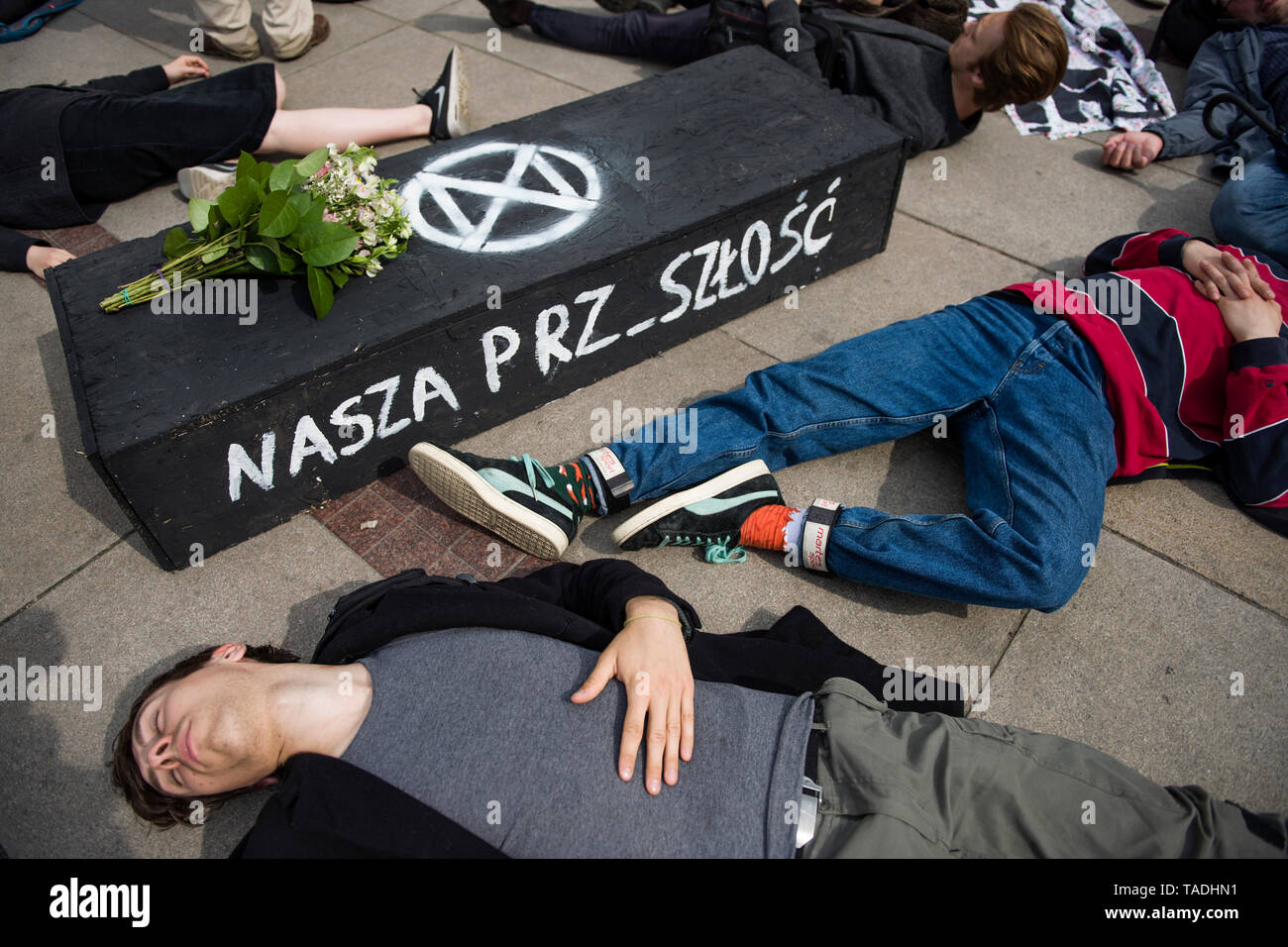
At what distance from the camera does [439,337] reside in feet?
7.81

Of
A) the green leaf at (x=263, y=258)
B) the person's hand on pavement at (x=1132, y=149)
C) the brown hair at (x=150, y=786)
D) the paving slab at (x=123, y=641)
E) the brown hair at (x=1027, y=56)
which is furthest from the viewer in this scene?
the person's hand on pavement at (x=1132, y=149)

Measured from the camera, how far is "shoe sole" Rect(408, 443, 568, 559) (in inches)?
88.7

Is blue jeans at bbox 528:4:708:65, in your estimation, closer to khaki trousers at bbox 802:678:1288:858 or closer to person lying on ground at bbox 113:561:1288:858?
person lying on ground at bbox 113:561:1288:858

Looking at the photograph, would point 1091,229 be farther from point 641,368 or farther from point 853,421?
point 641,368

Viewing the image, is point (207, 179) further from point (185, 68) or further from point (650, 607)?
point (650, 607)

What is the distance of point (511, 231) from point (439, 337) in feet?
1.70

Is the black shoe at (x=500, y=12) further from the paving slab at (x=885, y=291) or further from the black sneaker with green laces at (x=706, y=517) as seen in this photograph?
the black sneaker with green laces at (x=706, y=517)

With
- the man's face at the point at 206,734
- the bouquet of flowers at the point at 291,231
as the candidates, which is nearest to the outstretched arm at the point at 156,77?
the bouquet of flowers at the point at 291,231

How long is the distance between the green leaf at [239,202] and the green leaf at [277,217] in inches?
3.0

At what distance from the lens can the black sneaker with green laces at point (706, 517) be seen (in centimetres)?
234

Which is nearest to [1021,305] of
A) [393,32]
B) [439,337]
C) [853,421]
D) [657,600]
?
[853,421]

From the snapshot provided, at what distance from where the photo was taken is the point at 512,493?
7.58 ft

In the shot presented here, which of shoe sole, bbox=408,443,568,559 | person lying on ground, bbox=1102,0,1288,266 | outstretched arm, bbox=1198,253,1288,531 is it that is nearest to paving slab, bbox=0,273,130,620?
shoe sole, bbox=408,443,568,559

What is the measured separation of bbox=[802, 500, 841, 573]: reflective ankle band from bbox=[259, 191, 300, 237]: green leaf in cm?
173
